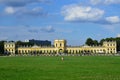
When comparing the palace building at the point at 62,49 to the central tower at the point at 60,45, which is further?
the central tower at the point at 60,45

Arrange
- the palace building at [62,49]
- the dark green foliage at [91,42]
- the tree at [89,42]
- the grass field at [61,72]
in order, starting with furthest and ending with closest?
the tree at [89,42] → the dark green foliage at [91,42] → the palace building at [62,49] → the grass field at [61,72]

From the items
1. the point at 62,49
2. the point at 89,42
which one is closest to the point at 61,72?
the point at 62,49

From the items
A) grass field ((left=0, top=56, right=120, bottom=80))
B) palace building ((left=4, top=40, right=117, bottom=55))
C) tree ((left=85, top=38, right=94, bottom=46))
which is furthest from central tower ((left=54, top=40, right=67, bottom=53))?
grass field ((left=0, top=56, right=120, bottom=80))

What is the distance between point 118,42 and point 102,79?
149 meters

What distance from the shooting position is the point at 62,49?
16862 centimetres

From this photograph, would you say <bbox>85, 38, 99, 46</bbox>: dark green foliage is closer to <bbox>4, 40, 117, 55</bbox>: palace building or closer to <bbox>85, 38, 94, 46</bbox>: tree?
<bbox>85, 38, 94, 46</bbox>: tree

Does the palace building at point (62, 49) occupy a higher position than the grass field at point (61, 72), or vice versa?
the palace building at point (62, 49)

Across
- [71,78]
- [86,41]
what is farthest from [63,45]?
[71,78]

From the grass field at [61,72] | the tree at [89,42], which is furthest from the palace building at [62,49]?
the grass field at [61,72]

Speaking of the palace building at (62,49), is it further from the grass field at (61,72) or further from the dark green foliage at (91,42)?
the grass field at (61,72)

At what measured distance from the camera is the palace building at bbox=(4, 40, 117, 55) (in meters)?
165

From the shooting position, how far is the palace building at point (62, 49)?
164750 mm

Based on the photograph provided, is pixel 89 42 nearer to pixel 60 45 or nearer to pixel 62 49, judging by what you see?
pixel 60 45

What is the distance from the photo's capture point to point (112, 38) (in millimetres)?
178125
